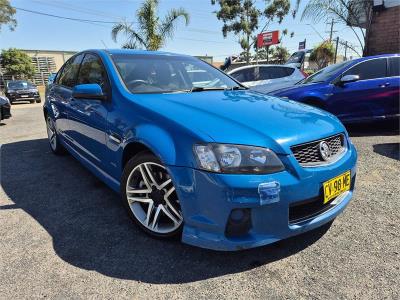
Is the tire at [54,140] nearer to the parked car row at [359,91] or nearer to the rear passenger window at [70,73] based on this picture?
the rear passenger window at [70,73]

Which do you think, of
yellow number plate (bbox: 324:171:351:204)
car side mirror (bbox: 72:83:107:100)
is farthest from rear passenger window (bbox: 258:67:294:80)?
yellow number plate (bbox: 324:171:351:204)

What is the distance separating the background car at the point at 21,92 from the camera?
18703 millimetres

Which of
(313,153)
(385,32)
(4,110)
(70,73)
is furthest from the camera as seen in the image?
(385,32)

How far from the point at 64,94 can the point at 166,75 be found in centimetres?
163

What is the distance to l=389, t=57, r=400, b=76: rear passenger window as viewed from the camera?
6090 mm

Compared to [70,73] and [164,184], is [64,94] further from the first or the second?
[164,184]

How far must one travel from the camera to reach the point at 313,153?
2.33 meters

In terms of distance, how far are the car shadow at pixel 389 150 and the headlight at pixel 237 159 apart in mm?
3237

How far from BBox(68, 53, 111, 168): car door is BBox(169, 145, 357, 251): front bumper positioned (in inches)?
46.1

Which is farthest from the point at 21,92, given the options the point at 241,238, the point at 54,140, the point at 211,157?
the point at 241,238

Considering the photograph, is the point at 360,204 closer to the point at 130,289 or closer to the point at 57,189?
the point at 130,289

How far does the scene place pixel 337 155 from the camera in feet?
8.32

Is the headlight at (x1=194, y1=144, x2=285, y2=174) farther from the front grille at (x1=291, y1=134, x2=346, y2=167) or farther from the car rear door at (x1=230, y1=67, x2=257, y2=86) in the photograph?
the car rear door at (x1=230, y1=67, x2=257, y2=86)

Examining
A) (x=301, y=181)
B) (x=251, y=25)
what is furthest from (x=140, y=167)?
(x=251, y=25)
